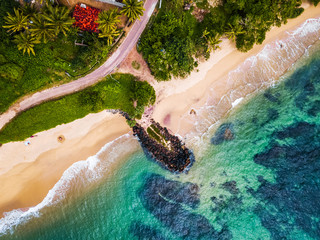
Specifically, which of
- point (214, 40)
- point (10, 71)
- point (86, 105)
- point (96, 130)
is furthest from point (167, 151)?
point (10, 71)

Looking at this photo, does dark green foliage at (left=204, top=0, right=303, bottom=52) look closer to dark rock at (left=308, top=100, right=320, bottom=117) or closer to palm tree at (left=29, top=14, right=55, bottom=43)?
dark rock at (left=308, top=100, right=320, bottom=117)

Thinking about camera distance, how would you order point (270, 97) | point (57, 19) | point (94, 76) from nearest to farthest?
1. point (57, 19)
2. point (94, 76)
3. point (270, 97)

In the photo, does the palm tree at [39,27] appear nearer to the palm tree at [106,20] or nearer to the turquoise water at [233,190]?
the palm tree at [106,20]

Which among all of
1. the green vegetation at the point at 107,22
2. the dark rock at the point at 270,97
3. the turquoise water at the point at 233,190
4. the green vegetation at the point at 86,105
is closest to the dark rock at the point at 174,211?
the turquoise water at the point at 233,190

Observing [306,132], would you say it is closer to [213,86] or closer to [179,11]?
[213,86]

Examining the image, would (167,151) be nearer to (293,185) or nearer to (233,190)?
(233,190)
